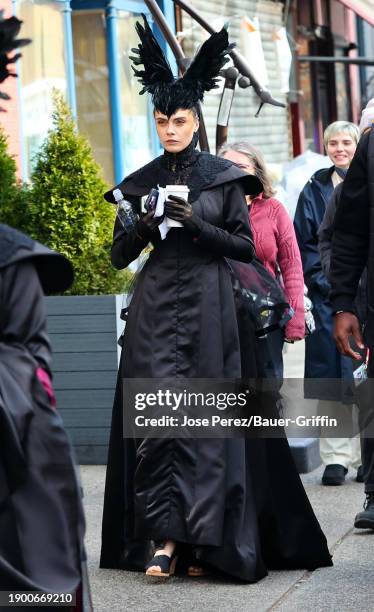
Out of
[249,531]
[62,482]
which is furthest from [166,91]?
[62,482]

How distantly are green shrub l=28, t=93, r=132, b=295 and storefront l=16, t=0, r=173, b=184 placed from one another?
131 inches

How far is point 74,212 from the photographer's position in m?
9.40

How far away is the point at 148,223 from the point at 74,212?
3.30 meters

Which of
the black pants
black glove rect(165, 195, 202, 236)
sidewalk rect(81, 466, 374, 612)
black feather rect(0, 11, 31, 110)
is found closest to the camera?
black feather rect(0, 11, 31, 110)

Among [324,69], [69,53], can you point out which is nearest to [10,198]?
[69,53]

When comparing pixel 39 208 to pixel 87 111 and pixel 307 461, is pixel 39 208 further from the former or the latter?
pixel 87 111

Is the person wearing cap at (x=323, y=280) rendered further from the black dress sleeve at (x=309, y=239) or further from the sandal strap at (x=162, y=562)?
the sandal strap at (x=162, y=562)

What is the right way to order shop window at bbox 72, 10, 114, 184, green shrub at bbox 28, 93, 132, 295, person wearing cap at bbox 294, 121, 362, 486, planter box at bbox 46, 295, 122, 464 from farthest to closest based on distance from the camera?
shop window at bbox 72, 10, 114, 184, green shrub at bbox 28, 93, 132, 295, planter box at bbox 46, 295, 122, 464, person wearing cap at bbox 294, 121, 362, 486

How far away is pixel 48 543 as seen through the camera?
3869 millimetres

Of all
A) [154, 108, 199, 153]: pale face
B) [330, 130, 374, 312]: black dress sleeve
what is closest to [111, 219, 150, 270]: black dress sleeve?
[154, 108, 199, 153]: pale face

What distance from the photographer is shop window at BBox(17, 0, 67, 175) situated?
A: 1291 centimetres

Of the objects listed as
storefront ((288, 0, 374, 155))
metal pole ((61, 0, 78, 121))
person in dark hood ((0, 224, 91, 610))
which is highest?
storefront ((288, 0, 374, 155))

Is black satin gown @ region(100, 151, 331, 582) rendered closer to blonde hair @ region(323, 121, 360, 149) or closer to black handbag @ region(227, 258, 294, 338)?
black handbag @ region(227, 258, 294, 338)

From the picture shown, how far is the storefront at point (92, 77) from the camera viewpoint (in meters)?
13.1
